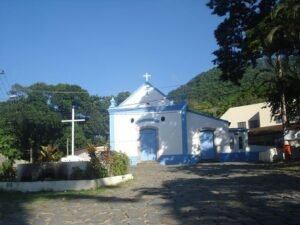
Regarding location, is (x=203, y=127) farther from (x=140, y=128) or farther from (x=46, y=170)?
(x=46, y=170)

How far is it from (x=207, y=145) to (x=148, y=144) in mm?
4645

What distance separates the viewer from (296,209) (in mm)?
8898

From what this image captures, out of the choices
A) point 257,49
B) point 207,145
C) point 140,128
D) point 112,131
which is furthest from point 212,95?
point 257,49

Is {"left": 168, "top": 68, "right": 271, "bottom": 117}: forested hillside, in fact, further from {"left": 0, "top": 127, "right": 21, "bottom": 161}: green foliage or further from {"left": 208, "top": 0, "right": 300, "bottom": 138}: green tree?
{"left": 0, "top": 127, "right": 21, "bottom": 161}: green foliage

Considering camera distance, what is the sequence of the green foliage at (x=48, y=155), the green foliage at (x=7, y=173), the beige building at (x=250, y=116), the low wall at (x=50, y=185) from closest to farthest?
the low wall at (x=50, y=185) → the green foliage at (x=7, y=173) → the green foliage at (x=48, y=155) → the beige building at (x=250, y=116)

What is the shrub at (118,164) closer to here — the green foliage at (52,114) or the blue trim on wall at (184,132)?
the blue trim on wall at (184,132)

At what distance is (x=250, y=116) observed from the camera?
5547 cm

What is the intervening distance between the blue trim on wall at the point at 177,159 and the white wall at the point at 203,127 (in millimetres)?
462

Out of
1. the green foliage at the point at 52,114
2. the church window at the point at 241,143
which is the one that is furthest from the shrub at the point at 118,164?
the green foliage at the point at 52,114

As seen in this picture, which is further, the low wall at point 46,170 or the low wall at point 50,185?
the low wall at point 46,170

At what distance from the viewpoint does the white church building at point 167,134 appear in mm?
34156

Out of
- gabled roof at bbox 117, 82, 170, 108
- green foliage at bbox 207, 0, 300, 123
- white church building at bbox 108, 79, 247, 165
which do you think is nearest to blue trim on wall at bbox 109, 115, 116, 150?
white church building at bbox 108, 79, 247, 165

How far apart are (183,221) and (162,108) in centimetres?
2647

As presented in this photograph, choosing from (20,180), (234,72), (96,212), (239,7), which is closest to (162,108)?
(234,72)
